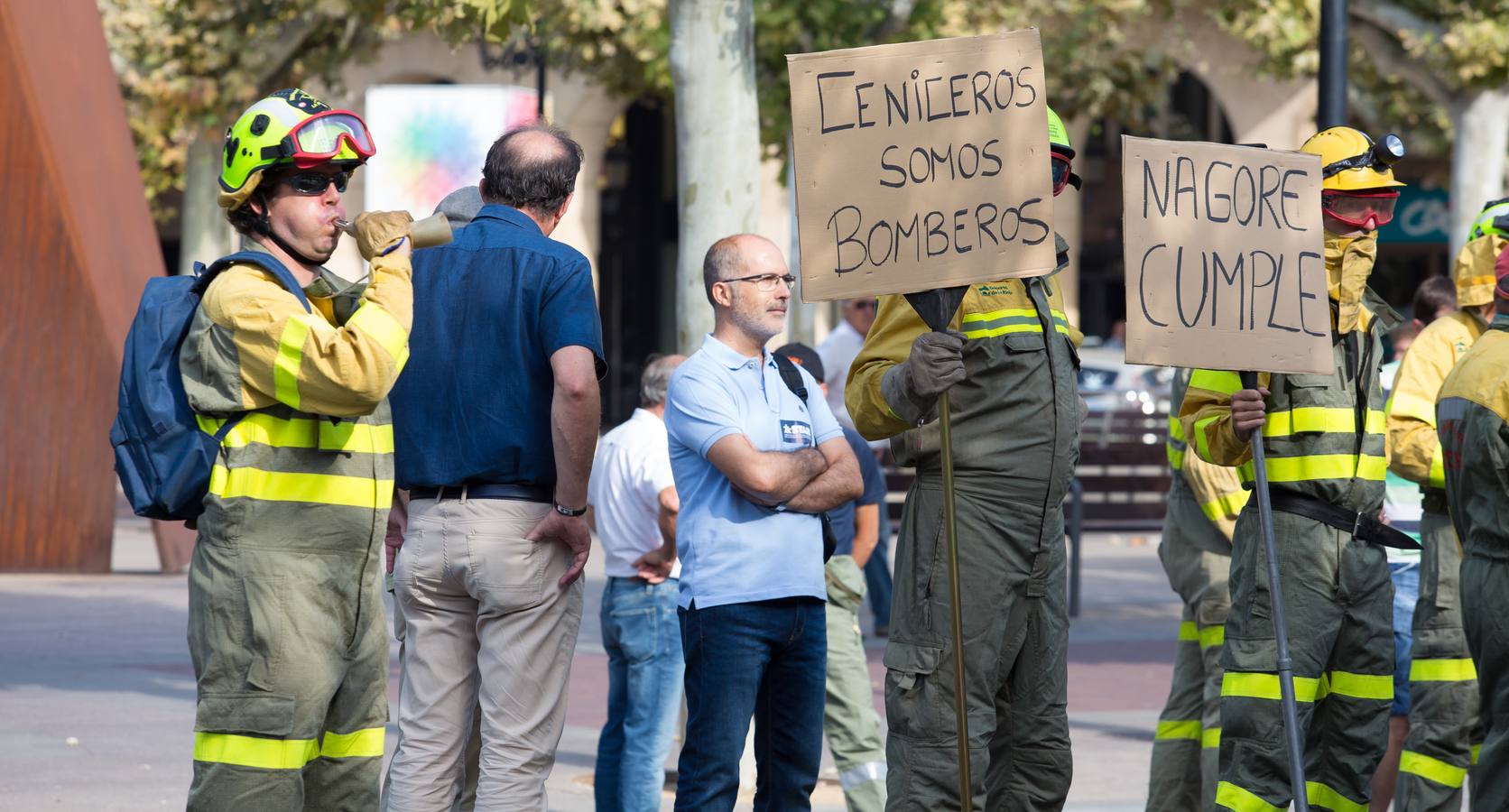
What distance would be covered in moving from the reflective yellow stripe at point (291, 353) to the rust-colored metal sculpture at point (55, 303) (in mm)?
9454

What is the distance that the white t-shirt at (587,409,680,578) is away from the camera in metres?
6.48

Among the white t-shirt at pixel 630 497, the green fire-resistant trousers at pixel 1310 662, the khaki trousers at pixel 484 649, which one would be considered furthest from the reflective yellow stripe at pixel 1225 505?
the khaki trousers at pixel 484 649

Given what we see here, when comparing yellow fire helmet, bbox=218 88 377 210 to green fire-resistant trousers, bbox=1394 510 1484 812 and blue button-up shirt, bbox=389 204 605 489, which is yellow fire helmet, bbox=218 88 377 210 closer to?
blue button-up shirt, bbox=389 204 605 489

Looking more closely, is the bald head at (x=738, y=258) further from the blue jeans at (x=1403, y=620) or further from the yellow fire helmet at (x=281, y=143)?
the blue jeans at (x=1403, y=620)

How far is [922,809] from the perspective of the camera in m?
4.71

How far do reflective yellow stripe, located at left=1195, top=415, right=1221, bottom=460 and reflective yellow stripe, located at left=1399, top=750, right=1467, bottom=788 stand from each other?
1.40 metres

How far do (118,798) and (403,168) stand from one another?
12.4 feet

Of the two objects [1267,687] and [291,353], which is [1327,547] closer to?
[1267,687]

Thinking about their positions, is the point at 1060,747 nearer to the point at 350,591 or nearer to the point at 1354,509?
the point at 1354,509

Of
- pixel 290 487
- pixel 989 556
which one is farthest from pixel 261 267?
pixel 989 556

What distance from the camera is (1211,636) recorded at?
632 centimetres

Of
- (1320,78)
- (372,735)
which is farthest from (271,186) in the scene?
(1320,78)

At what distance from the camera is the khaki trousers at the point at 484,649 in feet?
16.0

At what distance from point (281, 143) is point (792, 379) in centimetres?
175
